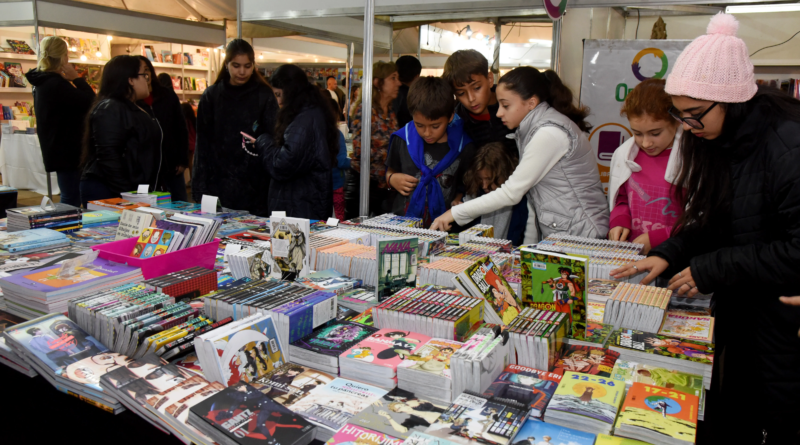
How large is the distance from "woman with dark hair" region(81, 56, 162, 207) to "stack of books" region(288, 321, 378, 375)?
273cm

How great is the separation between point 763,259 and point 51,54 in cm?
561

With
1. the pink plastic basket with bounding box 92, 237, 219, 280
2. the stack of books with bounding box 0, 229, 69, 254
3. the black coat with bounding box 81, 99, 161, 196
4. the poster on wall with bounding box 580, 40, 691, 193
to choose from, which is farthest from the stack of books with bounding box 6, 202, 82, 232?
the poster on wall with bounding box 580, 40, 691, 193

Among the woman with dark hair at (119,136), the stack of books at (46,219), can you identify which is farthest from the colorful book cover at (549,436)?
Result: the woman with dark hair at (119,136)

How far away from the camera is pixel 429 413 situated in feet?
4.07

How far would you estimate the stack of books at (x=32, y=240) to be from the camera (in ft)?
7.92

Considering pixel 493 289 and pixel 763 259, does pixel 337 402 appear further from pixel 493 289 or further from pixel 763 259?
pixel 763 259

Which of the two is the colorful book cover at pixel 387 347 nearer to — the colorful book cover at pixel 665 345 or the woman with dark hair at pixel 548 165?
the colorful book cover at pixel 665 345

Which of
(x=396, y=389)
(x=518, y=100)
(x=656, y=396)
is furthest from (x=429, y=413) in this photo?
(x=518, y=100)

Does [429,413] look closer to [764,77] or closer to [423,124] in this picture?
[423,124]

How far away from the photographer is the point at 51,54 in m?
4.79

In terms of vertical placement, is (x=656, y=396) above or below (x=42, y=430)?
above

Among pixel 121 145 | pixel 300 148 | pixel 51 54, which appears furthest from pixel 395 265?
pixel 51 54

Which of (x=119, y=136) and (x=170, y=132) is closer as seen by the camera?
(x=119, y=136)

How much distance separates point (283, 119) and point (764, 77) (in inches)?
202
